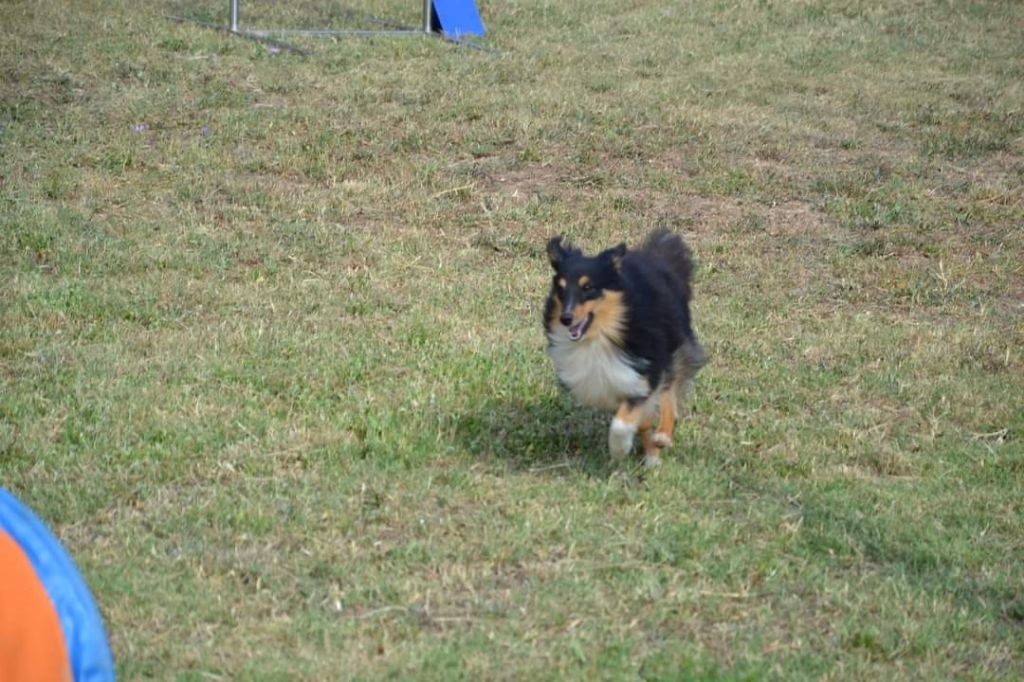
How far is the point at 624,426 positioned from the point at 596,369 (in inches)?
10.4

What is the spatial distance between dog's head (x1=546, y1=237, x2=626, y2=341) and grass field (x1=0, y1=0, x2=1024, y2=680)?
0.67 metres

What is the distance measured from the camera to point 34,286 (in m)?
8.75

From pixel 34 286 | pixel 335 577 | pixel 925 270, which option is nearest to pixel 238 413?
pixel 335 577

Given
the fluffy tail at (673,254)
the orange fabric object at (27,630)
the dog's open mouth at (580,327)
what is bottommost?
the orange fabric object at (27,630)

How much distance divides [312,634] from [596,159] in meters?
7.21

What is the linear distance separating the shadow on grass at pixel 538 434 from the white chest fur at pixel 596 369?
1.21ft

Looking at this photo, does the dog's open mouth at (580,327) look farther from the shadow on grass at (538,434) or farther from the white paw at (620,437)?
the shadow on grass at (538,434)

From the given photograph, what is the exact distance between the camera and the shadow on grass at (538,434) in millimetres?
6777

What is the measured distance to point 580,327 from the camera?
6359 millimetres

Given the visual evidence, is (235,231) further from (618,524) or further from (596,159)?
(618,524)

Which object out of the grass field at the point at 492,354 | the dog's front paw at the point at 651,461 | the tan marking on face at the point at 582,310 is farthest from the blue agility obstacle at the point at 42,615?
the dog's front paw at the point at 651,461

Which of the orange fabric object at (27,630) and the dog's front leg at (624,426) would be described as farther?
the dog's front leg at (624,426)

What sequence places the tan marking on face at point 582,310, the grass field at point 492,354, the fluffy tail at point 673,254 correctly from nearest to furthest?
the grass field at point 492,354 → the tan marking on face at point 582,310 → the fluffy tail at point 673,254

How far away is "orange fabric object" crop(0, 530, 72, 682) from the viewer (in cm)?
400
